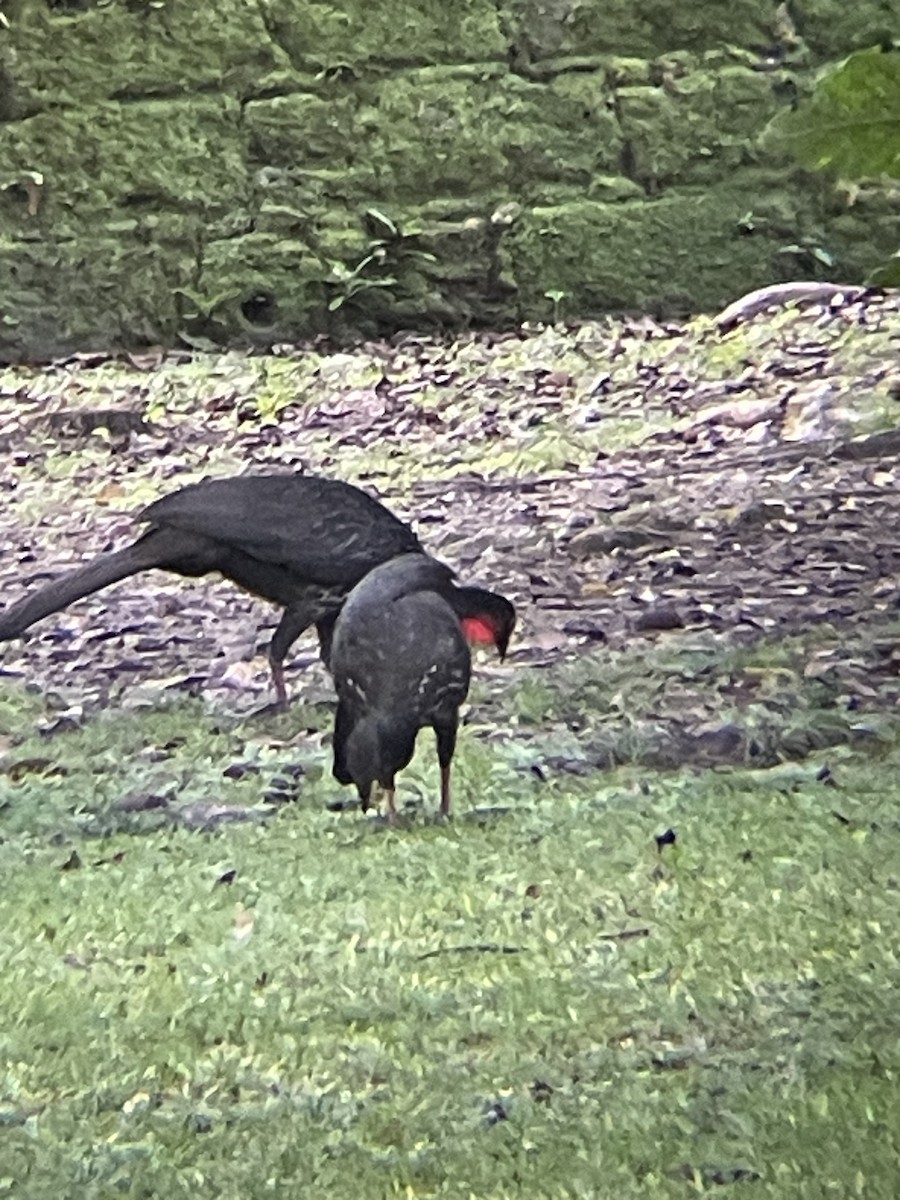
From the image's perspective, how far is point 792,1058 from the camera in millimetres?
992

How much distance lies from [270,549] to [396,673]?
178mm

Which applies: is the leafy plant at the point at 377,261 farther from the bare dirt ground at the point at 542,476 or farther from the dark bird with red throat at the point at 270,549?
the dark bird with red throat at the point at 270,549

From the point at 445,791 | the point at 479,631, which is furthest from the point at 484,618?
the point at 445,791

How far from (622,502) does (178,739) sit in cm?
41

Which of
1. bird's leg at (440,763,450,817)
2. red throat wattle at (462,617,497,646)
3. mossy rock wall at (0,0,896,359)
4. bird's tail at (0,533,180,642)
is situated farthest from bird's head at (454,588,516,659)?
mossy rock wall at (0,0,896,359)

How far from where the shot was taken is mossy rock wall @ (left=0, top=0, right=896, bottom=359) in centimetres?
163

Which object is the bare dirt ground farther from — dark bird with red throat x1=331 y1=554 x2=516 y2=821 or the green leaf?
the green leaf

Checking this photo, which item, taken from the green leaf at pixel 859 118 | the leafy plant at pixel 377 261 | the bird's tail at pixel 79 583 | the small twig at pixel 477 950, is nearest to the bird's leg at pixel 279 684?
the bird's tail at pixel 79 583

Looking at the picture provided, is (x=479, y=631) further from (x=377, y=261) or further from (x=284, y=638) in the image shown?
(x=377, y=261)

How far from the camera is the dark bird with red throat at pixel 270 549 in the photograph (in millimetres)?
1380

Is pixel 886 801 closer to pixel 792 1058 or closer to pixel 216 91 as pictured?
pixel 792 1058

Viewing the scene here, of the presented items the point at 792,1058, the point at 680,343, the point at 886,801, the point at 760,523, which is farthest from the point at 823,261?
the point at 792,1058

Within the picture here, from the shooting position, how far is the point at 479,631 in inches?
52.6

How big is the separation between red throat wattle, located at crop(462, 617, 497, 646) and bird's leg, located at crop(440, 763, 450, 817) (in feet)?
0.33
